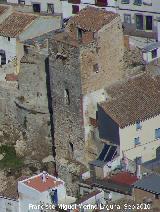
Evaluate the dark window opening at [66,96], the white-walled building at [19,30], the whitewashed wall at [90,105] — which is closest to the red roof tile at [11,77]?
the white-walled building at [19,30]

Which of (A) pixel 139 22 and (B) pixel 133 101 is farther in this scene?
(A) pixel 139 22

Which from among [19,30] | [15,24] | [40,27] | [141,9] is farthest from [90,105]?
[141,9]

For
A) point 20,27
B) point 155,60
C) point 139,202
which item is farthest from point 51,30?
point 139,202

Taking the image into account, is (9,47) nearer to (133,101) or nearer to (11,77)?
(11,77)

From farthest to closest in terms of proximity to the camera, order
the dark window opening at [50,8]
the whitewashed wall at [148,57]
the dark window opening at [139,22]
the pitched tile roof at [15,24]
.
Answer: the dark window opening at [50,8] → the dark window opening at [139,22] → the pitched tile roof at [15,24] → the whitewashed wall at [148,57]

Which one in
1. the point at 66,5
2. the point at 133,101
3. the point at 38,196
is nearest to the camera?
the point at 38,196

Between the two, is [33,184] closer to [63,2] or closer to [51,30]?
[51,30]

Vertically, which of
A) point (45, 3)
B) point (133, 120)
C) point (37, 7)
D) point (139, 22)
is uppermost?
point (133, 120)

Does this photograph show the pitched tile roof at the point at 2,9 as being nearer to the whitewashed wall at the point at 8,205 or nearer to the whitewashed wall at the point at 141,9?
the whitewashed wall at the point at 141,9
